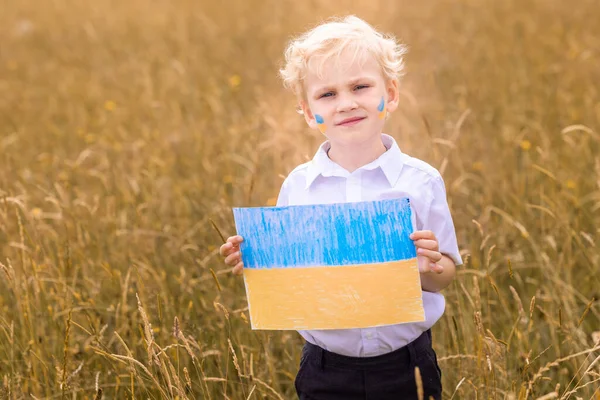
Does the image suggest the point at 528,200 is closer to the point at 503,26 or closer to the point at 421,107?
the point at 421,107

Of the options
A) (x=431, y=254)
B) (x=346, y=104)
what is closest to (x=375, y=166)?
(x=346, y=104)

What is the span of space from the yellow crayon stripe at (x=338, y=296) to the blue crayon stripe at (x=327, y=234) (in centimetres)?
2

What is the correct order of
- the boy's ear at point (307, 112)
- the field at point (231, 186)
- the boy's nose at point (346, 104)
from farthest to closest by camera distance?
the field at point (231, 186) < the boy's ear at point (307, 112) < the boy's nose at point (346, 104)

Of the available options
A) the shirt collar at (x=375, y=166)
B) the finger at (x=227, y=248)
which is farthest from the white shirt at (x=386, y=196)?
the finger at (x=227, y=248)

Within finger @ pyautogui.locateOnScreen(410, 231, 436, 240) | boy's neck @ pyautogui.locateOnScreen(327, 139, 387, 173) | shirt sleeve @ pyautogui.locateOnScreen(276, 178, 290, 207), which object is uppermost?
boy's neck @ pyautogui.locateOnScreen(327, 139, 387, 173)

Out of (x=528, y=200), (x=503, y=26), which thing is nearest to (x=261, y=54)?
(x=503, y=26)

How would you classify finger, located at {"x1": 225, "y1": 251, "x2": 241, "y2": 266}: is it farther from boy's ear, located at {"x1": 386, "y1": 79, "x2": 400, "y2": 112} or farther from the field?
boy's ear, located at {"x1": 386, "y1": 79, "x2": 400, "y2": 112}

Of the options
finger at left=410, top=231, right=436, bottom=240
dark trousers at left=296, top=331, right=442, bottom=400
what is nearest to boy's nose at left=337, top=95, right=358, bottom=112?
finger at left=410, top=231, right=436, bottom=240

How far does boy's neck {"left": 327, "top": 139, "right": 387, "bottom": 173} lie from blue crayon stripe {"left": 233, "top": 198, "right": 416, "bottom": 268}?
0.58ft

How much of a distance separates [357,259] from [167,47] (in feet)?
18.4

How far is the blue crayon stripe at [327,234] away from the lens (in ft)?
5.61

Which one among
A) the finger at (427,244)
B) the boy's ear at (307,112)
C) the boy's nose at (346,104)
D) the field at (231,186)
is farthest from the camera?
the field at (231,186)

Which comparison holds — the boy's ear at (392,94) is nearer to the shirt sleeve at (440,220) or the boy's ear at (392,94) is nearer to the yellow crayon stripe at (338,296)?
the shirt sleeve at (440,220)

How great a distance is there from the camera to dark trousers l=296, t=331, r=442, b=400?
186 centimetres
